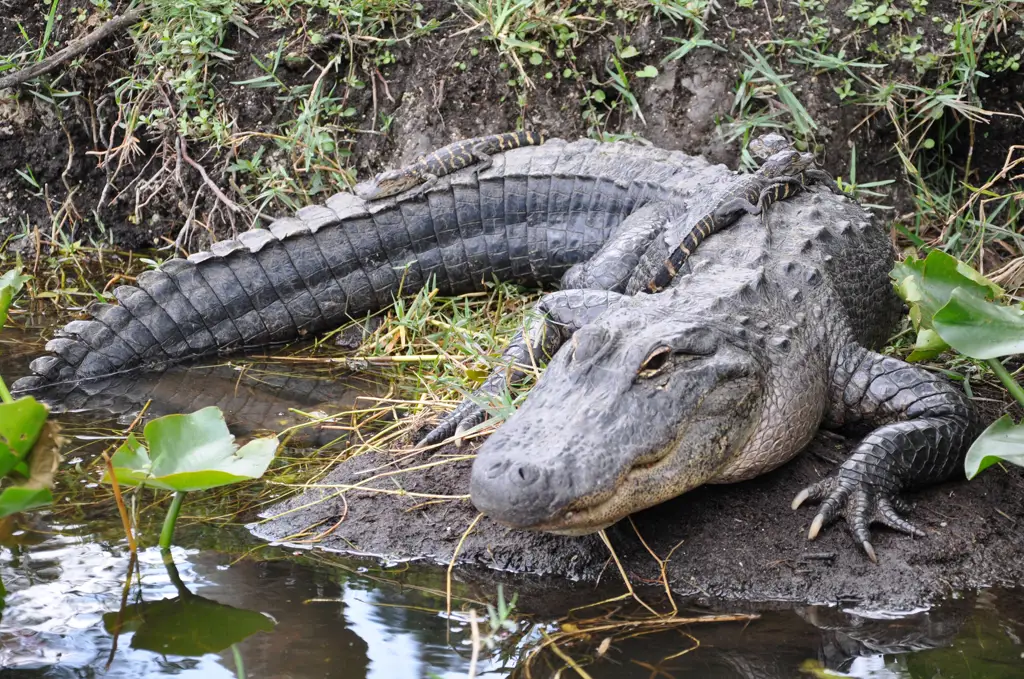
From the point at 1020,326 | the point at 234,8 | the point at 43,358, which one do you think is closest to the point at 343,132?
the point at 234,8

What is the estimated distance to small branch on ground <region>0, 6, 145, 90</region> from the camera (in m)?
5.70

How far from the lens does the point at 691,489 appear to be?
3.04 m

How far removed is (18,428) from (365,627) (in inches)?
38.6

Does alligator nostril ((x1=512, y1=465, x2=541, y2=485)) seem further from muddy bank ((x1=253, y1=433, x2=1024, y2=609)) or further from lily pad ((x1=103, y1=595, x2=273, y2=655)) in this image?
lily pad ((x1=103, y1=595, x2=273, y2=655))

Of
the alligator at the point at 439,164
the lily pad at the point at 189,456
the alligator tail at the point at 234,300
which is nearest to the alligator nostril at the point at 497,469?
the lily pad at the point at 189,456

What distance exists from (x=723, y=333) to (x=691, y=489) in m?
0.46

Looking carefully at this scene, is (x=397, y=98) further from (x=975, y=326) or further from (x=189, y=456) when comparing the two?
(x=975, y=326)

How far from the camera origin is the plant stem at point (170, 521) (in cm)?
289

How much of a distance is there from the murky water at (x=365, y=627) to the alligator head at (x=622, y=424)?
0.31 meters

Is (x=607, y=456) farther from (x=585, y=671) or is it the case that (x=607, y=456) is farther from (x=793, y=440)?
(x=793, y=440)

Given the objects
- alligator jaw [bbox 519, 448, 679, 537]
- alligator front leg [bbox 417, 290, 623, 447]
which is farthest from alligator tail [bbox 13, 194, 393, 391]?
alligator jaw [bbox 519, 448, 679, 537]

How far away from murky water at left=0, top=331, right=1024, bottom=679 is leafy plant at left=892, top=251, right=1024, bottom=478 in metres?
0.45

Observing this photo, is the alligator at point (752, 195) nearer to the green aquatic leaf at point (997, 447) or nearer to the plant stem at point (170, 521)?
the green aquatic leaf at point (997, 447)

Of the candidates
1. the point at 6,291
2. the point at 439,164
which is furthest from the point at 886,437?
the point at 6,291
